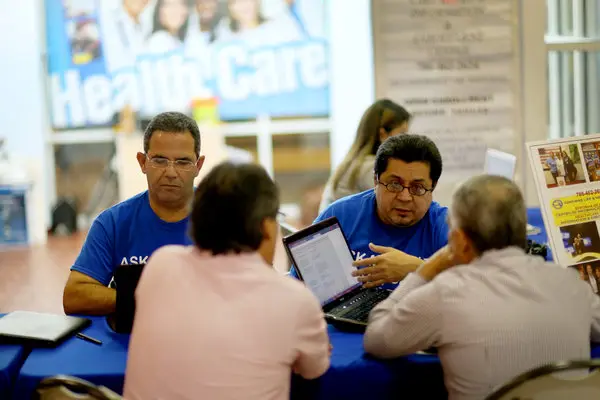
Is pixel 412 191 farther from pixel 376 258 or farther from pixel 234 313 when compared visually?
pixel 234 313

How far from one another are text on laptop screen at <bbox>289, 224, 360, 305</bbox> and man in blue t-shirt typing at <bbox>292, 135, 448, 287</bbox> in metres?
0.06

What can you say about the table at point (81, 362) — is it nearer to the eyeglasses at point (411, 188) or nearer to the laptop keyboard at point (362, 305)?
the laptop keyboard at point (362, 305)

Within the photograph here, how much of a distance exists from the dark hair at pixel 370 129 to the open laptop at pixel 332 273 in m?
1.39

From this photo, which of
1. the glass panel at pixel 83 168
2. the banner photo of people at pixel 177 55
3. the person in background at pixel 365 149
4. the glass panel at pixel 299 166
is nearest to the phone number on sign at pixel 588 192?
the person in background at pixel 365 149

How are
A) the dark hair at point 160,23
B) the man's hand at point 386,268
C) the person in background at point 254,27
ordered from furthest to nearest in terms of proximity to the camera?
1. the person in background at point 254,27
2. the dark hair at point 160,23
3. the man's hand at point 386,268

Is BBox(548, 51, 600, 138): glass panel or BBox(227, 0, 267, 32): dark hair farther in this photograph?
BBox(227, 0, 267, 32): dark hair

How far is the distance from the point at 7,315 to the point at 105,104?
633 cm

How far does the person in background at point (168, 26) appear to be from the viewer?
809 cm

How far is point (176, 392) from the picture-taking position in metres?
1.53

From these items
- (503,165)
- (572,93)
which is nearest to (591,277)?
(503,165)

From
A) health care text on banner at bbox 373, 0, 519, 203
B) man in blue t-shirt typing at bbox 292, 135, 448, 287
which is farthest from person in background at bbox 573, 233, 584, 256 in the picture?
health care text on banner at bbox 373, 0, 519, 203

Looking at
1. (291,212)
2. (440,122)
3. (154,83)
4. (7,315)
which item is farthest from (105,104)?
(7,315)

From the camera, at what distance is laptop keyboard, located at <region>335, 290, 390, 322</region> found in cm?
213

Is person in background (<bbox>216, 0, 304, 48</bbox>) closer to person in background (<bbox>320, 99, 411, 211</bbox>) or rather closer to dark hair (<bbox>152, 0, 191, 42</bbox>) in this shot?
dark hair (<bbox>152, 0, 191, 42</bbox>)
